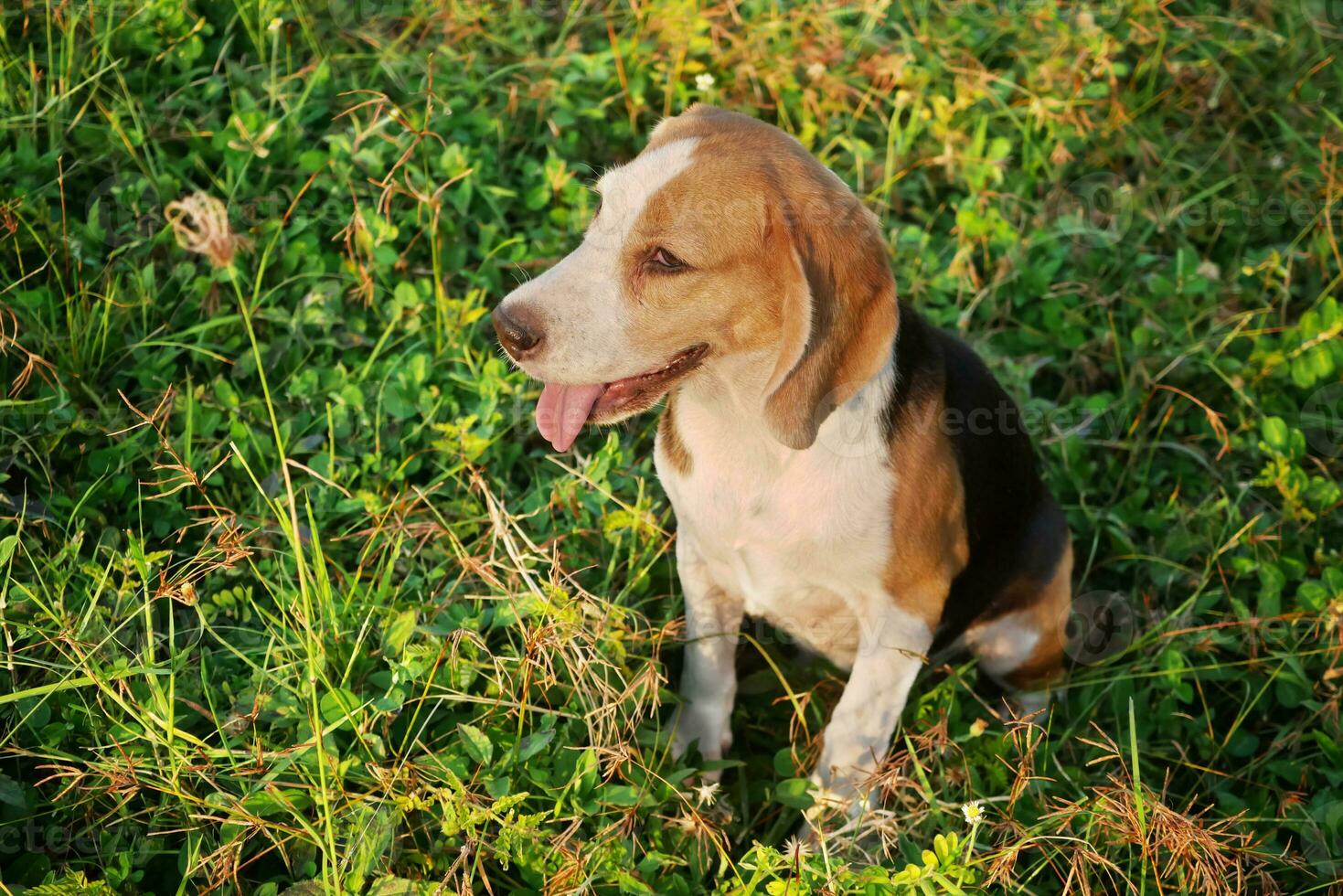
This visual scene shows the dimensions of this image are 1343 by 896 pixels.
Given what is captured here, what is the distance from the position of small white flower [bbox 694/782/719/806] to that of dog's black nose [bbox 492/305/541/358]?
3.75ft

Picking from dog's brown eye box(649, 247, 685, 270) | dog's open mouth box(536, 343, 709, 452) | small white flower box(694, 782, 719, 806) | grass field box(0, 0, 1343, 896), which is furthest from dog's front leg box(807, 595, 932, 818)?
dog's brown eye box(649, 247, 685, 270)

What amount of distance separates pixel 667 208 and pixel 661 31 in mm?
2657

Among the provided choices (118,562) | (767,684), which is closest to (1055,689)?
(767,684)

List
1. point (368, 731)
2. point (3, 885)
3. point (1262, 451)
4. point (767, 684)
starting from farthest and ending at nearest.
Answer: point (1262, 451)
point (767, 684)
point (368, 731)
point (3, 885)

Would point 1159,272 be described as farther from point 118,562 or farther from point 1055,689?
point 118,562

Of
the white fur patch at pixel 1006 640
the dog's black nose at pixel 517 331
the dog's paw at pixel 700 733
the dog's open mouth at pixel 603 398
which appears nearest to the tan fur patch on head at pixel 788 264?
the dog's open mouth at pixel 603 398

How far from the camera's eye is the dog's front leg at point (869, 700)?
3031 millimetres

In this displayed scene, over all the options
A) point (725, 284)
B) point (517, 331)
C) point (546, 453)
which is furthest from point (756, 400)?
point (546, 453)

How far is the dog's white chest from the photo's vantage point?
2869 millimetres

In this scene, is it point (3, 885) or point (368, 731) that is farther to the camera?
point (368, 731)

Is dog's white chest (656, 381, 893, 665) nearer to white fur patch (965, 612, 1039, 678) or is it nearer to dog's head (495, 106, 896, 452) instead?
dog's head (495, 106, 896, 452)

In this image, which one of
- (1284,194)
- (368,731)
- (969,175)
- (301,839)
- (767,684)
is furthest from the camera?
(1284,194)

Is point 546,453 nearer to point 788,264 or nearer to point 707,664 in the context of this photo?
point 707,664

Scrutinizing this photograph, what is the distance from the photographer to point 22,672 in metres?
2.95
